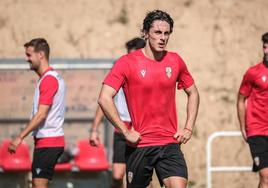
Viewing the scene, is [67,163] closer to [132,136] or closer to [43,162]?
[43,162]

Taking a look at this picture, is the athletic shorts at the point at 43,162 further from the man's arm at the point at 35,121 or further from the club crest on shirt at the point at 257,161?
the club crest on shirt at the point at 257,161

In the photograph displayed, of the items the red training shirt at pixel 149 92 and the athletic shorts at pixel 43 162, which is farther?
the athletic shorts at pixel 43 162

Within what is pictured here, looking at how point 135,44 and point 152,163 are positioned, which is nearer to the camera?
point 152,163

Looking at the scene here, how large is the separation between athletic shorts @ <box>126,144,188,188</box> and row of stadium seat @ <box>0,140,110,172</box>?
176 inches

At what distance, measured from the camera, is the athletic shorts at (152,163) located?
26.7 feet

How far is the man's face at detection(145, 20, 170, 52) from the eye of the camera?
820 cm

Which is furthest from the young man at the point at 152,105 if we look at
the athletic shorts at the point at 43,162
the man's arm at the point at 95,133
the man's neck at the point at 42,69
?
the man's arm at the point at 95,133

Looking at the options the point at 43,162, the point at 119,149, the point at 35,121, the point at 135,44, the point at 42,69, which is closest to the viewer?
the point at 35,121

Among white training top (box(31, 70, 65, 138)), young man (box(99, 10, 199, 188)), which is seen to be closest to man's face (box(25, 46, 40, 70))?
white training top (box(31, 70, 65, 138))

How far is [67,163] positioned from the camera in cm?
1284

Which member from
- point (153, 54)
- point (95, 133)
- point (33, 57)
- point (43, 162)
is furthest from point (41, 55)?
point (153, 54)

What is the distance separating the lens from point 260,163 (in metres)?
10.6

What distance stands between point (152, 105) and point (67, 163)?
4879 mm

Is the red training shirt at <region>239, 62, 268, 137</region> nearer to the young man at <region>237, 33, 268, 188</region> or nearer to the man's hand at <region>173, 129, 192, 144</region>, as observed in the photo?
the young man at <region>237, 33, 268, 188</region>
